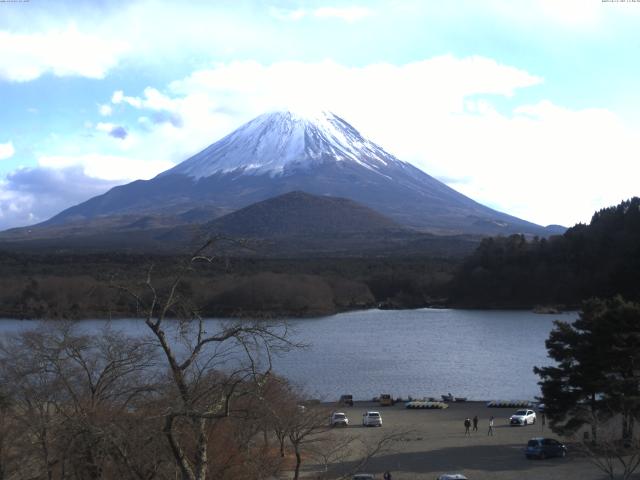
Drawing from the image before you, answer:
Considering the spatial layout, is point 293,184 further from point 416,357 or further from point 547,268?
point 416,357

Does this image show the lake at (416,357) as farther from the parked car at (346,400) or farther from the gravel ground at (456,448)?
the gravel ground at (456,448)

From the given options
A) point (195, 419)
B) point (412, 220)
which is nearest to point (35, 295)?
point (195, 419)

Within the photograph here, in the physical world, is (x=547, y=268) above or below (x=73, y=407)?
above

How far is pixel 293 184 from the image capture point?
116562 millimetres

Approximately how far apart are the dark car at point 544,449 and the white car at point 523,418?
11.4 ft

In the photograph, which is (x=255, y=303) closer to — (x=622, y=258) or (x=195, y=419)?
(x=622, y=258)

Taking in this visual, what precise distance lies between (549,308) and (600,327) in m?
33.4

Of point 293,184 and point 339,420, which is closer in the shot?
point 339,420

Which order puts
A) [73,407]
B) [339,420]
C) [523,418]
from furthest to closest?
1. [523,418]
2. [339,420]
3. [73,407]

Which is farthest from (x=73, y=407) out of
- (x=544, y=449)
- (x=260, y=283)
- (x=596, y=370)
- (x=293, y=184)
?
(x=293, y=184)

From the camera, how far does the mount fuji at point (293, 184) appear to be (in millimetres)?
106312

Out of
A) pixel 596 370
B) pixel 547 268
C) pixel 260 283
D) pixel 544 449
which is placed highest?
pixel 547 268

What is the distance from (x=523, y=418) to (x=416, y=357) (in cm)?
1071

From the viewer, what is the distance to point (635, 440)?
11164 millimetres
